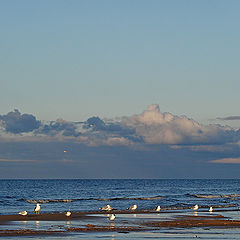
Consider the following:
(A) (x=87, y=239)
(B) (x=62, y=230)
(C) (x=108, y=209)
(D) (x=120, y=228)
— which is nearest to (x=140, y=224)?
(D) (x=120, y=228)

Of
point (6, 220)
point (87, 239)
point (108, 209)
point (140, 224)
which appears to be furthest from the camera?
point (108, 209)

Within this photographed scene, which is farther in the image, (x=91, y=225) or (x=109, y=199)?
(x=109, y=199)

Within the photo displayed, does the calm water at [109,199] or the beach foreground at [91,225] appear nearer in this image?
the beach foreground at [91,225]

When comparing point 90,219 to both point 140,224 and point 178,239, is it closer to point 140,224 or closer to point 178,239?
point 140,224

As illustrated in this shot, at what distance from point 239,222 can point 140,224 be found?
6345mm

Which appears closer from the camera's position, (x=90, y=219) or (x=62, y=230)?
(x=62, y=230)

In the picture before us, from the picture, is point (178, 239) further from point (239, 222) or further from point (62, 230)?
point (239, 222)

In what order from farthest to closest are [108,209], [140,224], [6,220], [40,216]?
[108,209] → [40,216] → [6,220] → [140,224]

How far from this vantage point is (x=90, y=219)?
41.4 m

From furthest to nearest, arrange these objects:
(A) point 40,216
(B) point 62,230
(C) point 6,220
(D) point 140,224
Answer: (A) point 40,216 < (C) point 6,220 < (D) point 140,224 < (B) point 62,230

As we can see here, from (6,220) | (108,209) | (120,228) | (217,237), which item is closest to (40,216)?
(6,220)

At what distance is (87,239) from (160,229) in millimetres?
6299

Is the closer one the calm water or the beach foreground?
the beach foreground

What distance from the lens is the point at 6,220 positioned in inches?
1575
